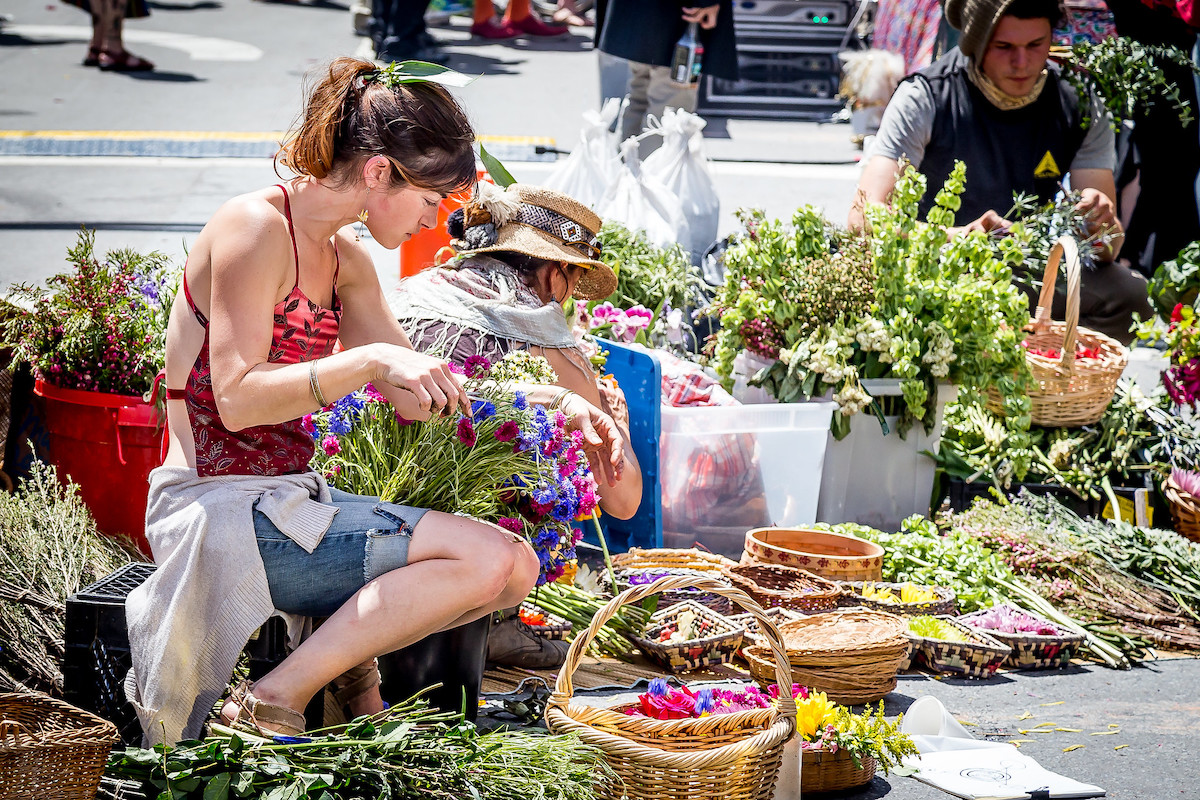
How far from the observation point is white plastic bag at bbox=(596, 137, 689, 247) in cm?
476

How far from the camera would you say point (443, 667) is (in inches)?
91.8

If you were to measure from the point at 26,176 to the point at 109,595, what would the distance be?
20.4ft

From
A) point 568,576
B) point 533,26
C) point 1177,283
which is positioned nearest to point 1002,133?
point 1177,283

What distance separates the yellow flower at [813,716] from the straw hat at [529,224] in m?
1.26

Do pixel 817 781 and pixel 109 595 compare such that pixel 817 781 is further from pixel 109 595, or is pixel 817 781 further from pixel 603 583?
pixel 109 595

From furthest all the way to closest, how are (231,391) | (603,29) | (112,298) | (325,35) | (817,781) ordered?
(325,35) < (603,29) < (112,298) < (817,781) < (231,391)

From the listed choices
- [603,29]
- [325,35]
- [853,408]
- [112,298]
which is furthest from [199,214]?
[325,35]

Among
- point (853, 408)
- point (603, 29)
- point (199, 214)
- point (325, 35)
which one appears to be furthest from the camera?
point (325, 35)

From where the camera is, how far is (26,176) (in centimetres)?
751

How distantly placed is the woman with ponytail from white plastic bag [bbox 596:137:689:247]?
2.60m

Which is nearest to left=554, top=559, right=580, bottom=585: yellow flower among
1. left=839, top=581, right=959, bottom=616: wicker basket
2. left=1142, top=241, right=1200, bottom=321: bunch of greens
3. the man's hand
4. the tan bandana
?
left=839, top=581, right=959, bottom=616: wicker basket

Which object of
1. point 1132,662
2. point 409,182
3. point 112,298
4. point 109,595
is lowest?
point 1132,662

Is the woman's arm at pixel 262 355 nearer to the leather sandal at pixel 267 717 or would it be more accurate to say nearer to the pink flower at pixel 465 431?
the pink flower at pixel 465 431

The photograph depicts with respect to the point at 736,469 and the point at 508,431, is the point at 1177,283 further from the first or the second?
the point at 508,431
